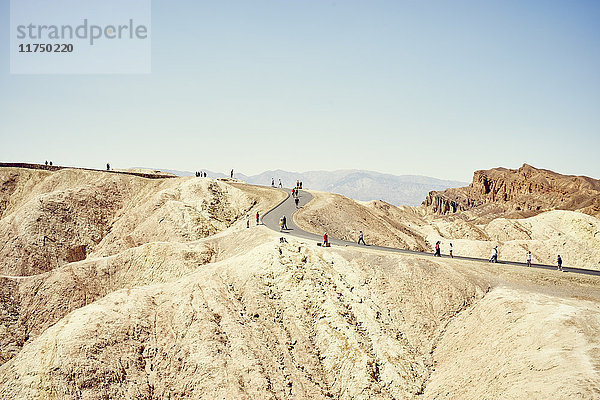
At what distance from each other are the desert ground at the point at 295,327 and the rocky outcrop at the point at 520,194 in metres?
71.6

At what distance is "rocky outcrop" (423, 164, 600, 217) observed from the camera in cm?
10311

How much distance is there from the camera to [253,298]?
1192 inches

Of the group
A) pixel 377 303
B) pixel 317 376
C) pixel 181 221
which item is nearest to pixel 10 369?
pixel 317 376

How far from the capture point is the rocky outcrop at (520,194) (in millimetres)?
103113

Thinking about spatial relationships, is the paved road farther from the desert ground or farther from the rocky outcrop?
the rocky outcrop

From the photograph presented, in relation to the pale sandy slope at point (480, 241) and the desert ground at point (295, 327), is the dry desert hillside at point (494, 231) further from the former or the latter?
the desert ground at point (295, 327)

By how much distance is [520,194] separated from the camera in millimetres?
130375

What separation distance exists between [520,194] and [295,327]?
128 meters

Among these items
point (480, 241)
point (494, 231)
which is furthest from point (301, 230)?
point (494, 231)

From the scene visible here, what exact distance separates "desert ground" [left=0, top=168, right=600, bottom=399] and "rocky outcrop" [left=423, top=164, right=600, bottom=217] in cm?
7156

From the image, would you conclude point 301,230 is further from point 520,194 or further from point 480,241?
point 520,194

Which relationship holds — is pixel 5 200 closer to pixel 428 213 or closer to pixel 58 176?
pixel 58 176

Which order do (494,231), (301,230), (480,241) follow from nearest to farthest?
(301,230), (480,241), (494,231)

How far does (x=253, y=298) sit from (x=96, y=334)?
1114 centimetres
